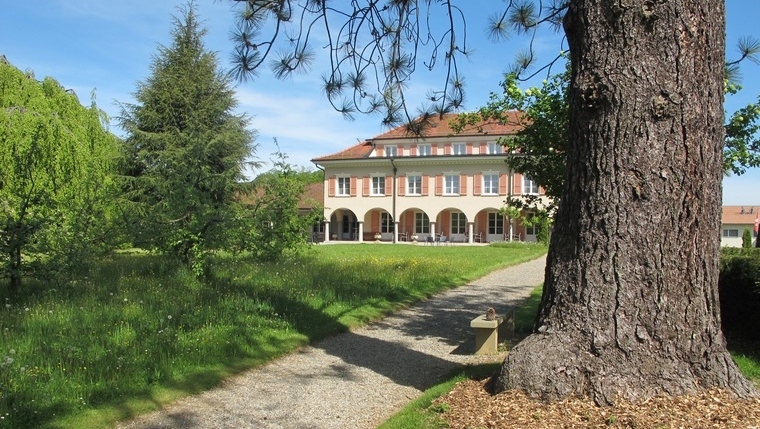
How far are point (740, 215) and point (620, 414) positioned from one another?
82.9 meters

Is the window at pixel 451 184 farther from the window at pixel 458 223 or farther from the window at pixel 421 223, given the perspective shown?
the window at pixel 421 223

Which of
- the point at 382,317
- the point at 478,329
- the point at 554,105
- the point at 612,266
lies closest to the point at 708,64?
the point at 612,266

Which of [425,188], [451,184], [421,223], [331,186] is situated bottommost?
[421,223]

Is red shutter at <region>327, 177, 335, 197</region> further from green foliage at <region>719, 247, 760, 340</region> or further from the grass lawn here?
the grass lawn

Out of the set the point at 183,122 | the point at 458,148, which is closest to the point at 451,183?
the point at 458,148

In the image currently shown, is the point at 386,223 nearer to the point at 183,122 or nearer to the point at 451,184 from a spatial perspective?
the point at 451,184

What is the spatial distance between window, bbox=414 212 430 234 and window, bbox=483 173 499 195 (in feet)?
19.8

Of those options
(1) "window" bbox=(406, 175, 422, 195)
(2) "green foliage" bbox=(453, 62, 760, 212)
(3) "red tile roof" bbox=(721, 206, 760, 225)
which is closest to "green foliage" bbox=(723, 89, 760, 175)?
(2) "green foliage" bbox=(453, 62, 760, 212)

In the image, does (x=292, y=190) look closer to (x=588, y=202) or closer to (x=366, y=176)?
(x=588, y=202)

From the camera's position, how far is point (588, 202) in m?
4.03

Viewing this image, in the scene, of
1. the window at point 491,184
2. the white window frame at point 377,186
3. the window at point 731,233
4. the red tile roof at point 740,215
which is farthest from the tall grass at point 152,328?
the red tile roof at point 740,215

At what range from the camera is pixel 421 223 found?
4625 cm

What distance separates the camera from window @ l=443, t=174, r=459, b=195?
138 ft

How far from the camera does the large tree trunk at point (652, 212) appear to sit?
3.81 m
